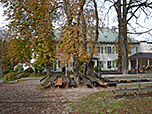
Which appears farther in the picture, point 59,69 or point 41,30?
point 59,69

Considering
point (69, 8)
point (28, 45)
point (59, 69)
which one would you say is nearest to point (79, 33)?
point (69, 8)

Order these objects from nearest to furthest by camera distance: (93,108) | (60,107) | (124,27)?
(93,108), (60,107), (124,27)

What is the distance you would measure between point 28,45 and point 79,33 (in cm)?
454

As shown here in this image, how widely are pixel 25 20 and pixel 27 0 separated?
5.01ft

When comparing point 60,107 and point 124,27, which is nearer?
point 60,107

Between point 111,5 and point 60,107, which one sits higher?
point 111,5

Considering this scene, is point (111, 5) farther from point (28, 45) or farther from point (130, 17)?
point (28, 45)

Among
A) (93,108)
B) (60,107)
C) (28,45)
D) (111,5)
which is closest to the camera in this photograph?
(93,108)

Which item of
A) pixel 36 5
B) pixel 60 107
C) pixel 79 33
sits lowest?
pixel 60 107

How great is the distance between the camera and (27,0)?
11.4 metres

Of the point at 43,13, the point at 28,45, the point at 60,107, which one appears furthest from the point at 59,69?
the point at 60,107

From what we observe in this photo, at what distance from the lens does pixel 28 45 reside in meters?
13.2

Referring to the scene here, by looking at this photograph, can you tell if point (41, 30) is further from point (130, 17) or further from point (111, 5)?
point (130, 17)

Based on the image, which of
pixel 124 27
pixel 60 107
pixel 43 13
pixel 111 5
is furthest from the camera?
pixel 111 5
